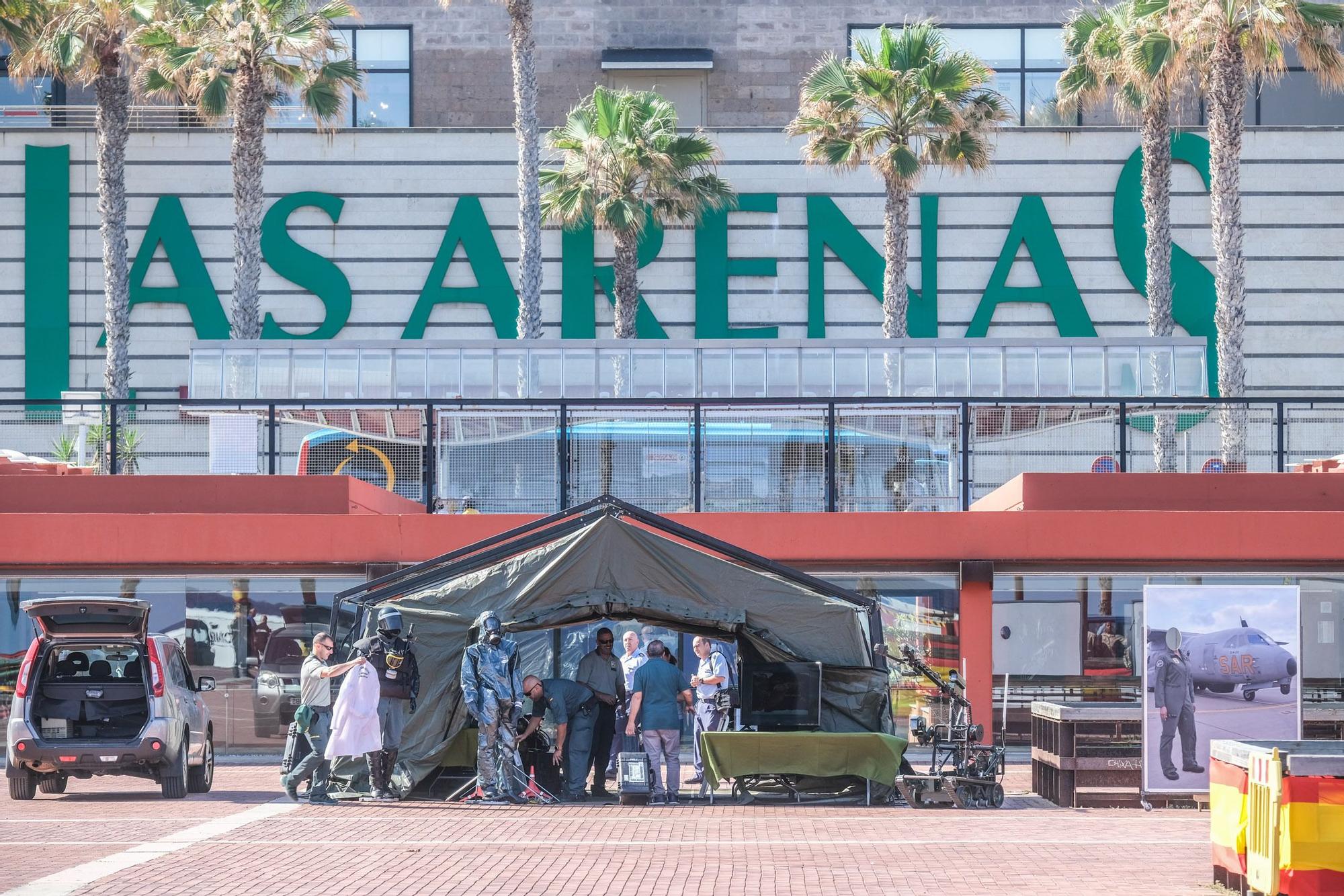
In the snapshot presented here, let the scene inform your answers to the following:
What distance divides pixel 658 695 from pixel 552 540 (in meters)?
2.08

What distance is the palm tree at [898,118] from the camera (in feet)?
104

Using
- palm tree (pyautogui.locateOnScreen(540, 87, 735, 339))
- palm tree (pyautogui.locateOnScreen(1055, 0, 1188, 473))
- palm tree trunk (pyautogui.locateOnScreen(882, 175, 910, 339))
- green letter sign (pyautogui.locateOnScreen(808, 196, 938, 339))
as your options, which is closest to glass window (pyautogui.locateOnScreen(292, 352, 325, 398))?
palm tree (pyautogui.locateOnScreen(540, 87, 735, 339))

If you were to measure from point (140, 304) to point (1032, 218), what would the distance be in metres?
17.5

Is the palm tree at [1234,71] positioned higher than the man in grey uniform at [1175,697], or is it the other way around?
the palm tree at [1234,71]

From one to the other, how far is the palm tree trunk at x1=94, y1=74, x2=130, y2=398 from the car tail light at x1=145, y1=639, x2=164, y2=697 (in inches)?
660

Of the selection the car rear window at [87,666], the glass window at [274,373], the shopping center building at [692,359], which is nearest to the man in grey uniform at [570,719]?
the car rear window at [87,666]

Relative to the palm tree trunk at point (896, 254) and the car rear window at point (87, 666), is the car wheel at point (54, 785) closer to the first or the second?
the car rear window at point (87, 666)

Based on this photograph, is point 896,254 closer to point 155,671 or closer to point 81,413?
point 81,413

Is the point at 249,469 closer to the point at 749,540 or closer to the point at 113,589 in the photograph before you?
the point at 113,589

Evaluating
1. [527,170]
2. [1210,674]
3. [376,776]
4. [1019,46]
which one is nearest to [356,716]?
[376,776]

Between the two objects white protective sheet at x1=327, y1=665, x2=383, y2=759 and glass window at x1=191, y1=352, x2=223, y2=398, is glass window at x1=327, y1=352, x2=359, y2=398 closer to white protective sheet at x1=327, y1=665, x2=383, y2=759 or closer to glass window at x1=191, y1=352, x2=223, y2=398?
glass window at x1=191, y1=352, x2=223, y2=398

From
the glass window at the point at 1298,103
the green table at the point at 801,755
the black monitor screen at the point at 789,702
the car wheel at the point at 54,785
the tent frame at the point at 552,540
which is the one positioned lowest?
the car wheel at the point at 54,785

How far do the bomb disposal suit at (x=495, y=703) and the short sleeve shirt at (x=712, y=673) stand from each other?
2.06m

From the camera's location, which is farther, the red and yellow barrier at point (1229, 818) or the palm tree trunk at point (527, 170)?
the palm tree trunk at point (527, 170)
